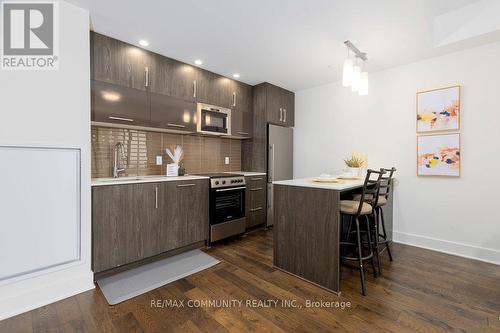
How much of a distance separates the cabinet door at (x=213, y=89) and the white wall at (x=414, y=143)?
1578mm

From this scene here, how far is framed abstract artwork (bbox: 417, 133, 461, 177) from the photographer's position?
2.72 m

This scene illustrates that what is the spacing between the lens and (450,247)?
9.04 ft

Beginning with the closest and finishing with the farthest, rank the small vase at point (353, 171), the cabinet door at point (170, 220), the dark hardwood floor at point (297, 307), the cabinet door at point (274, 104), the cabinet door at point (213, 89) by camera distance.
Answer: the dark hardwood floor at point (297, 307) < the cabinet door at point (170, 220) < the small vase at point (353, 171) < the cabinet door at point (213, 89) < the cabinet door at point (274, 104)

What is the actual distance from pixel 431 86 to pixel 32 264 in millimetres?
4520

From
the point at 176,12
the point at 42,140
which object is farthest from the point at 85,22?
the point at 42,140

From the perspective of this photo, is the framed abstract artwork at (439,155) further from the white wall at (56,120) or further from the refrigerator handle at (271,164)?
the white wall at (56,120)

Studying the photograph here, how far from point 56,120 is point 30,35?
73cm

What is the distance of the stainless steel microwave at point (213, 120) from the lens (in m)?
3.14

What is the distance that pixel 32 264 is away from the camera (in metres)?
1.77

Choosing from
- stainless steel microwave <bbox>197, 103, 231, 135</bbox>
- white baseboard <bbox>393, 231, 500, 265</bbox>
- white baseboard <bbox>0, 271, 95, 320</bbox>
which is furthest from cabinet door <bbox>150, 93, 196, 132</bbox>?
white baseboard <bbox>393, 231, 500, 265</bbox>

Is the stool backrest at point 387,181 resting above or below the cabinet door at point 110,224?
above

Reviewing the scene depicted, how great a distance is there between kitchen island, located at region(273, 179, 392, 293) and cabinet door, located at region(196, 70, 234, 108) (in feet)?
5.71

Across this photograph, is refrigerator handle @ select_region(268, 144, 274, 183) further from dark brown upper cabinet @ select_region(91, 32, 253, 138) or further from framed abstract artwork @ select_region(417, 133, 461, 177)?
framed abstract artwork @ select_region(417, 133, 461, 177)

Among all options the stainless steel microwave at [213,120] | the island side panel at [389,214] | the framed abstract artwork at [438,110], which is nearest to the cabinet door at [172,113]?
the stainless steel microwave at [213,120]
